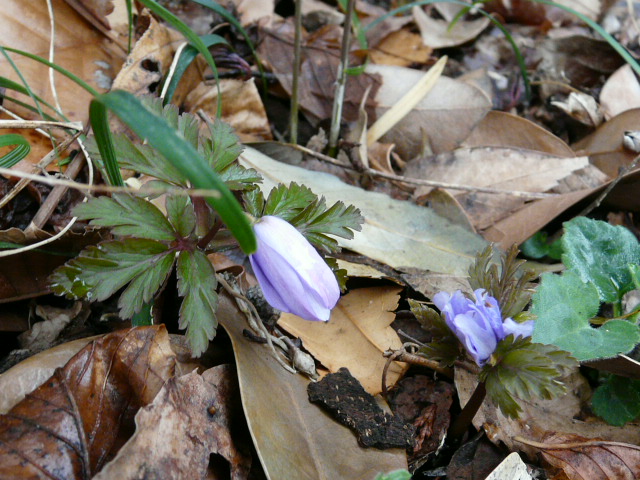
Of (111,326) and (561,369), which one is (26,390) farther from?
(561,369)

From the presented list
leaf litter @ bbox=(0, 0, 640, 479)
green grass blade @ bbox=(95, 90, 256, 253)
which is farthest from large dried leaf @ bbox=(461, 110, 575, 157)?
green grass blade @ bbox=(95, 90, 256, 253)

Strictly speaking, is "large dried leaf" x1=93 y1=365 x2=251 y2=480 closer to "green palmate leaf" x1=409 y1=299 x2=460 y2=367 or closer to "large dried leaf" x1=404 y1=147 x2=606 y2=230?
"green palmate leaf" x1=409 y1=299 x2=460 y2=367

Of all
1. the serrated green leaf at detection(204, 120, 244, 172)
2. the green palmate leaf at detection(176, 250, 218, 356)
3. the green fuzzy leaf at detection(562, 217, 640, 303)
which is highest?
the serrated green leaf at detection(204, 120, 244, 172)

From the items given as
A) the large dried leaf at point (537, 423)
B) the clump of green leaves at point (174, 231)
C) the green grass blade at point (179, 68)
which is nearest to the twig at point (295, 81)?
the green grass blade at point (179, 68)

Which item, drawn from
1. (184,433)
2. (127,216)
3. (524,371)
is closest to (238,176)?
(127,216)

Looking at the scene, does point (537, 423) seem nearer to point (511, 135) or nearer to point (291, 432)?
point (291, 432)
